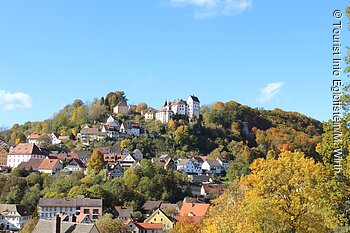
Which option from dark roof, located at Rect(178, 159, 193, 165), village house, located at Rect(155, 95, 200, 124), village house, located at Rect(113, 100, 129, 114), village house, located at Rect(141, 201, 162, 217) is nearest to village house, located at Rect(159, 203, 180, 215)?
village house, located at Rect(141, 201, 162, 217)

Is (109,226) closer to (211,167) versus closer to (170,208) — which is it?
(170,208)

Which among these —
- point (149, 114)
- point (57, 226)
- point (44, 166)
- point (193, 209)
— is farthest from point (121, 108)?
point (57, 226)

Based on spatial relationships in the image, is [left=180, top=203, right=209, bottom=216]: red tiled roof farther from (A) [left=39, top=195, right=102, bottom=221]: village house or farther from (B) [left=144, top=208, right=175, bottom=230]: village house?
(A) [left=39, top=195, right=102, bottom=221]: village house

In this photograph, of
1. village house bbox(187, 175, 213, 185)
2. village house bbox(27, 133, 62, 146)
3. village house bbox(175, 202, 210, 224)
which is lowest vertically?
village house bbox(175, 202, 210, 224)

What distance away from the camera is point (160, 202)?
2347 inches

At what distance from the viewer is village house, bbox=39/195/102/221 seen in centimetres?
5661

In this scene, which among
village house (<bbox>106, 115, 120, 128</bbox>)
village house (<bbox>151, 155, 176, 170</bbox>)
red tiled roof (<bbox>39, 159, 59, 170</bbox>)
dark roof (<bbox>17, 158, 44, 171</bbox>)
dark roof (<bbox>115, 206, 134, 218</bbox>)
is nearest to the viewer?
dark roof (<bbox>115, 206, 134, 218</bbox>)

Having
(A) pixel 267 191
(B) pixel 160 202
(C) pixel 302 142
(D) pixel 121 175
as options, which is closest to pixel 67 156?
(D) pixel 121 175

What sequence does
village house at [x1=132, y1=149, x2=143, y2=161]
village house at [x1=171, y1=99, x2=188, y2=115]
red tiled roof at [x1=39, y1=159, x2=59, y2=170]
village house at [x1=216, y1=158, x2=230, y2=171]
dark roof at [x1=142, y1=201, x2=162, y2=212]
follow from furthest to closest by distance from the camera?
1. village house at [x1=171, y1=99, x2=188, y2=115]
2. village house at [x1=216, y1=158, x2=230, y2=171]
3. village house at [x1=132, y1=149, x2=143, y2=161]
4. red tiled roof at [x1=39, y1=159, x2=59, y2=170]
5. dark roof at [x1=142, y1=201, x2=162, y2=212]

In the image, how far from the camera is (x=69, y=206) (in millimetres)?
58531

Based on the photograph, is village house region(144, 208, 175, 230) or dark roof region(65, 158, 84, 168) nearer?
village house region(144, 208, 175, 230)

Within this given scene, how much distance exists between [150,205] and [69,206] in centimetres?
962

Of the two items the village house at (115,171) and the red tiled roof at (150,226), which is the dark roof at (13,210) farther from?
the village house at (115,171)

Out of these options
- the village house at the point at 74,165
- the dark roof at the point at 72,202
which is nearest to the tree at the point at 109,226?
the dark roof at the point at 72,202
